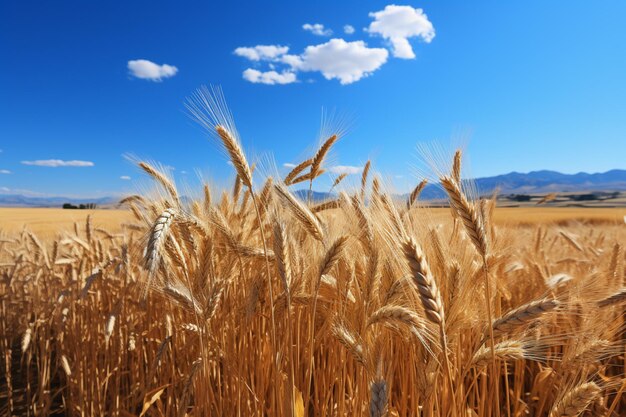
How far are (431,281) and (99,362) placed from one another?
2.55 metres

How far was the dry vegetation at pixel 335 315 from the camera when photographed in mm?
1262

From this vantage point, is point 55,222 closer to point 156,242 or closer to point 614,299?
point 156,242

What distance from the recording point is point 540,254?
3615 millimetres

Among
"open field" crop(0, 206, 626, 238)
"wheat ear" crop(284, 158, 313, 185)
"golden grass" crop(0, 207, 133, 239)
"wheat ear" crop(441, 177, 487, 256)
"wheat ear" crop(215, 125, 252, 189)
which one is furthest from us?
"golden grass" crop(0, 207, 133, 239)

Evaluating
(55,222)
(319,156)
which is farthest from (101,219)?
(319,156)

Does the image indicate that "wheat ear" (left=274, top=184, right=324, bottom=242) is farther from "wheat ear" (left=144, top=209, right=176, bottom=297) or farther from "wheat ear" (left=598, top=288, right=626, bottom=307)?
"wheat ear" (left=598, top=288, right=626, bottom=307)

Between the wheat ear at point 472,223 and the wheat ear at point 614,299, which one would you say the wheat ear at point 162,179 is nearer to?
the wheat ear at point 472,223

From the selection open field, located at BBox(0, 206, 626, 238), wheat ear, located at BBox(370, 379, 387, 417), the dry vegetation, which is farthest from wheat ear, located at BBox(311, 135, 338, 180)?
wheat ear, located at BBox(370, 379, 387, 417)

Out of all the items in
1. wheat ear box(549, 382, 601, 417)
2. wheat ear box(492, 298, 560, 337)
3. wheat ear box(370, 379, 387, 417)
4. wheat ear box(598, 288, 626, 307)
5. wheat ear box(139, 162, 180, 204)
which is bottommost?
wheat ear box(549, 382, 601, 417)

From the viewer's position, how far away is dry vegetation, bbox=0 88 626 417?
1262mm

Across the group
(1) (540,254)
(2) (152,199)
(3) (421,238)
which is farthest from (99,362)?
(1) (540,254)

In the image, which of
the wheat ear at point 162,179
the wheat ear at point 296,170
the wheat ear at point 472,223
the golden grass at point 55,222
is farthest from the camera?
the golden grass at point 55,222

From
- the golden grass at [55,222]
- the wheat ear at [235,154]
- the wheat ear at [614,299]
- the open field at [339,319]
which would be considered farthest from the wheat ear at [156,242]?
the golden grass at [55,222]

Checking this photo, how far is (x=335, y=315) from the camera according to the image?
1670 mm
